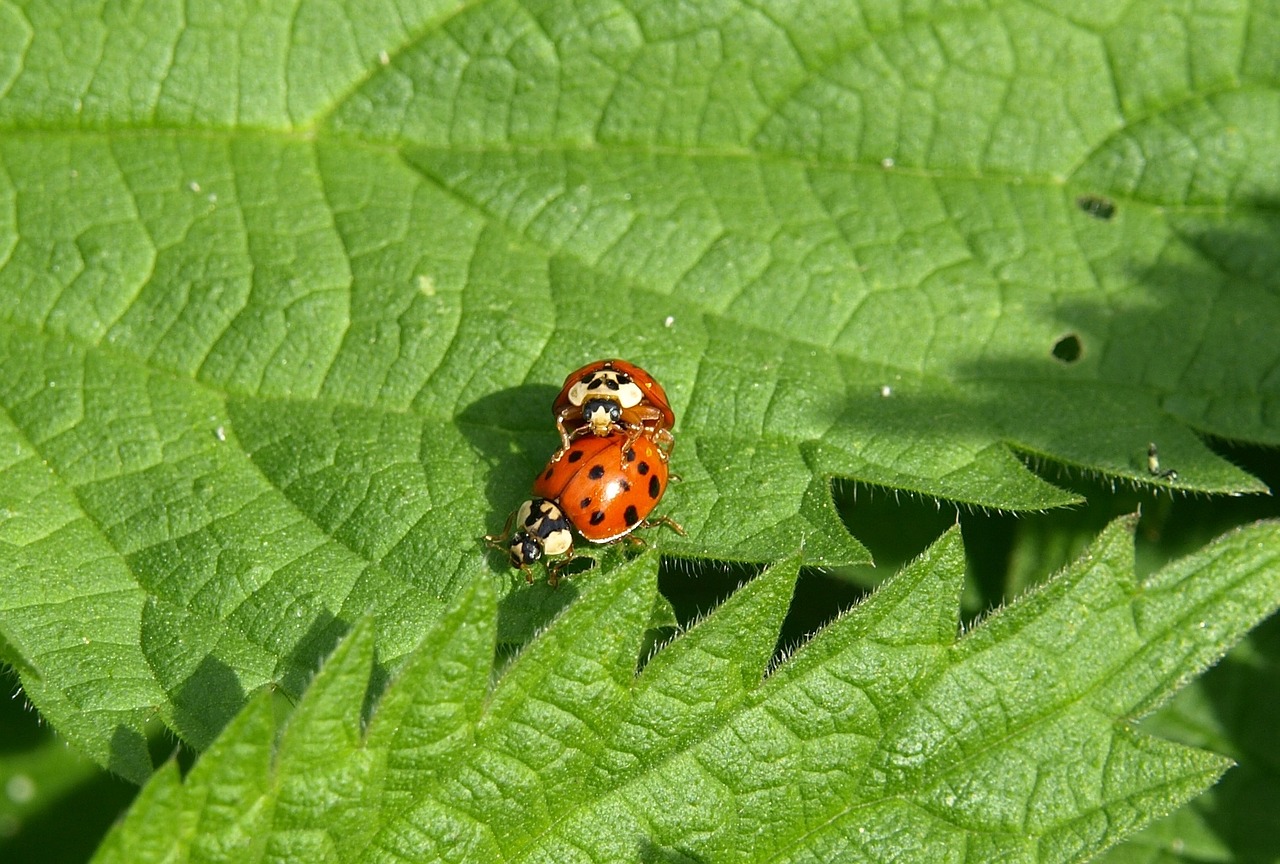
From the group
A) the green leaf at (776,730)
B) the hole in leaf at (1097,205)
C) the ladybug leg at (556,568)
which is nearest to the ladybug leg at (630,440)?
the ladybug leg at (556,568)

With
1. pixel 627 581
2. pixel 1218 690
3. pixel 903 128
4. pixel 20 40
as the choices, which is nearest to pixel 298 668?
pixel 627 581

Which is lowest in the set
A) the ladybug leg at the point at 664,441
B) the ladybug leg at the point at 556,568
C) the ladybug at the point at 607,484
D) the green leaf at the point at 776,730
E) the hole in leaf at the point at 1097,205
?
the green leaf at the point at 776,730

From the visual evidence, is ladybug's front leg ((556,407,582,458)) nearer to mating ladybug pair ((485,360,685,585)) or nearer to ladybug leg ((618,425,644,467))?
mating ladybug pair ((485,360,685,585))

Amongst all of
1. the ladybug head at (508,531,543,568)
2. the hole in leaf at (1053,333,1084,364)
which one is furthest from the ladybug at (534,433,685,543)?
the hole in leaf at (1053,333,1084,364)

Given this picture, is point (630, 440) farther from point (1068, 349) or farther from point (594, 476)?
point (1068, 349)

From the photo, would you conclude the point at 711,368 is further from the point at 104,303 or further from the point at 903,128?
the point at 104,303

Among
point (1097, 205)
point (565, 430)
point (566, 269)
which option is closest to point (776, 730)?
point (565, 430)

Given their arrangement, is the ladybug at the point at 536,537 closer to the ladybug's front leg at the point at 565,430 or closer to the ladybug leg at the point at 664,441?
the ladybug's front leg at the point at 565,430
